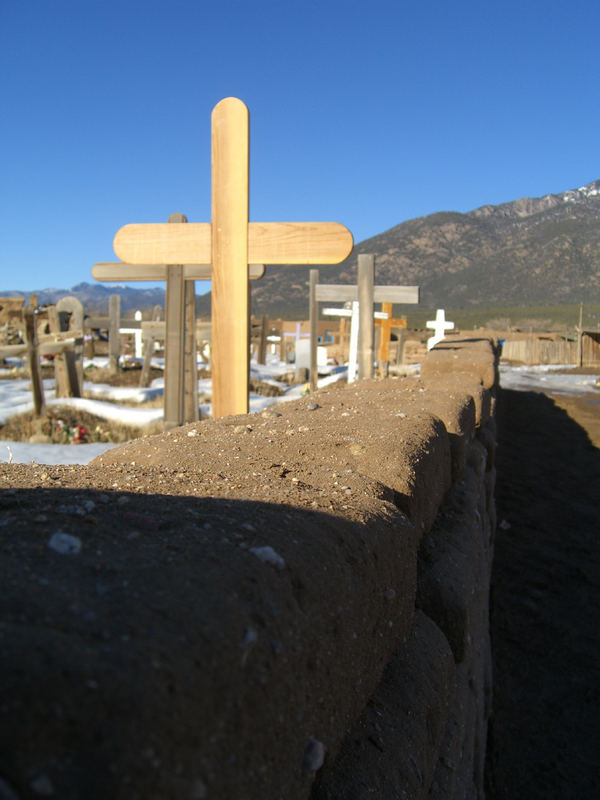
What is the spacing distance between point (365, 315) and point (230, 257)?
11.3 ft

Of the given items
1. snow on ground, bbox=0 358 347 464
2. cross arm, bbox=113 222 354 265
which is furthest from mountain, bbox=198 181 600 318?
cross arm, bbox=113 222 354 265

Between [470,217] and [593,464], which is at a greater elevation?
[470,217]

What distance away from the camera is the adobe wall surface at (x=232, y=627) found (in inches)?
21.8

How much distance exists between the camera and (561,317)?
72438mm

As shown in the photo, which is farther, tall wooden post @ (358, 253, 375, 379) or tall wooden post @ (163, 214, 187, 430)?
tall wooden post @ (358, 253, 375, 379)

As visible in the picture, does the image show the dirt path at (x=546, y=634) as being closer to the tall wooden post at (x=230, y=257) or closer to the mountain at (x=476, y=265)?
the tall wooden post at (x=230, y=257)

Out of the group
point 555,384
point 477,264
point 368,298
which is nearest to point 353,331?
point 368,298

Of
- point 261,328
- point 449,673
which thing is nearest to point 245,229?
point 449,673

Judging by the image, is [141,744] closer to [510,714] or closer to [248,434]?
[248,434]

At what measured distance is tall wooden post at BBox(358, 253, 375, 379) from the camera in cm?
639

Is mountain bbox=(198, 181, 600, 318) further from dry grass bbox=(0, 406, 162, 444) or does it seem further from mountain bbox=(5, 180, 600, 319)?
dry grass bbox=(0, 406, 162, 444)

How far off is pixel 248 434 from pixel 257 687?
4.45 ft

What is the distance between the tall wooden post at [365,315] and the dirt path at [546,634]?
1875mm

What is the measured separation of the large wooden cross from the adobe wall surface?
1.45 meters
